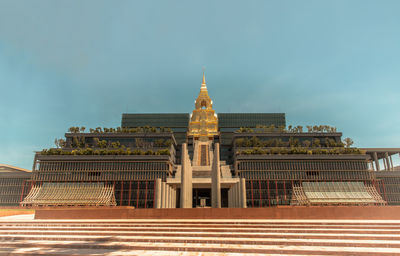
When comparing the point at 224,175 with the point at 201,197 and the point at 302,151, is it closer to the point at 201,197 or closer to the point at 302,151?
the point at 201,197

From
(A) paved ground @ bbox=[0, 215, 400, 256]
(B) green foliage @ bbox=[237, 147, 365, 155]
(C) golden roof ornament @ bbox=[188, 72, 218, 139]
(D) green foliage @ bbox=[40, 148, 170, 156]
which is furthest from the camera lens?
(C) golden roof ornament @ bbox=[188, 72, 218, 139]

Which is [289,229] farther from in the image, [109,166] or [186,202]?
[109,166]

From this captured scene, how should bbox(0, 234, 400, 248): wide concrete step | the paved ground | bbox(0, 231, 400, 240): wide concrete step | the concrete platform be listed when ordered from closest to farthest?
the paved ground → bbox(0, 234, 400, 248): wide concrete step → bbox(0, 231, 400, 240): wide concrete step → the concrete platform

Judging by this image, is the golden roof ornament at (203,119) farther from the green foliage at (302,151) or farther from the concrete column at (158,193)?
the concrete column at (158,193)

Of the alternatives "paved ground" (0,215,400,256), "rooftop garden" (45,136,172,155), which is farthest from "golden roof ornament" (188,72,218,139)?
"paved ground" (0,215,400,256)

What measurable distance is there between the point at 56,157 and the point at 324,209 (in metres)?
54.6

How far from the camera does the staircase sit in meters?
13.1

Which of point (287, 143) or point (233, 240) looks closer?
point (233, 240)

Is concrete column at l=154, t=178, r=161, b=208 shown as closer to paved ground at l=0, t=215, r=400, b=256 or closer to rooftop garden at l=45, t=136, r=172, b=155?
paved ground at l=0, t=215, r=400, b=256

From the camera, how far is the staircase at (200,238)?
13.1 meters

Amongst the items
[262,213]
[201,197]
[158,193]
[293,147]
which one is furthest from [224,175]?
[262,213]

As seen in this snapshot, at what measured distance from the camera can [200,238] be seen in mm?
15141

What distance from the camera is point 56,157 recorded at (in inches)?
2245

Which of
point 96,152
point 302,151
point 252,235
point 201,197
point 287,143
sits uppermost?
point 287,143
